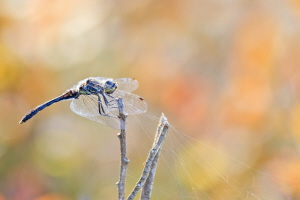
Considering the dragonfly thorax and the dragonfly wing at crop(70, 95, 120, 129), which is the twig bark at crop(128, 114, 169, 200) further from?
the dragonfly thorax

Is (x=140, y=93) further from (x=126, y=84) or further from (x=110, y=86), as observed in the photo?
(x=110, y=86)

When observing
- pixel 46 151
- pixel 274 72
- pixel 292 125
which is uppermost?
pixel 274 72

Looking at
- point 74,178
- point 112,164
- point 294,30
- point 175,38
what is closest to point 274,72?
point 294,30

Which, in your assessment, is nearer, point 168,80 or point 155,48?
point 168,80

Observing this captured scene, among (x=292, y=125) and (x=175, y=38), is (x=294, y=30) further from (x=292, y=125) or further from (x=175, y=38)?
(x=175, y=38)

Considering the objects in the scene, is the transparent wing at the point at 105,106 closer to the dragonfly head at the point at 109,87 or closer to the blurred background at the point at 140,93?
the dragonfly head at the point at 109,87

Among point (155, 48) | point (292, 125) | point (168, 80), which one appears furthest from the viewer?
point (155, 48)

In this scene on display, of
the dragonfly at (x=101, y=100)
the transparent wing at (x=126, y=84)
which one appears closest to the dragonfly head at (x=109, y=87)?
the dragonfly at (x=101, y=100)
